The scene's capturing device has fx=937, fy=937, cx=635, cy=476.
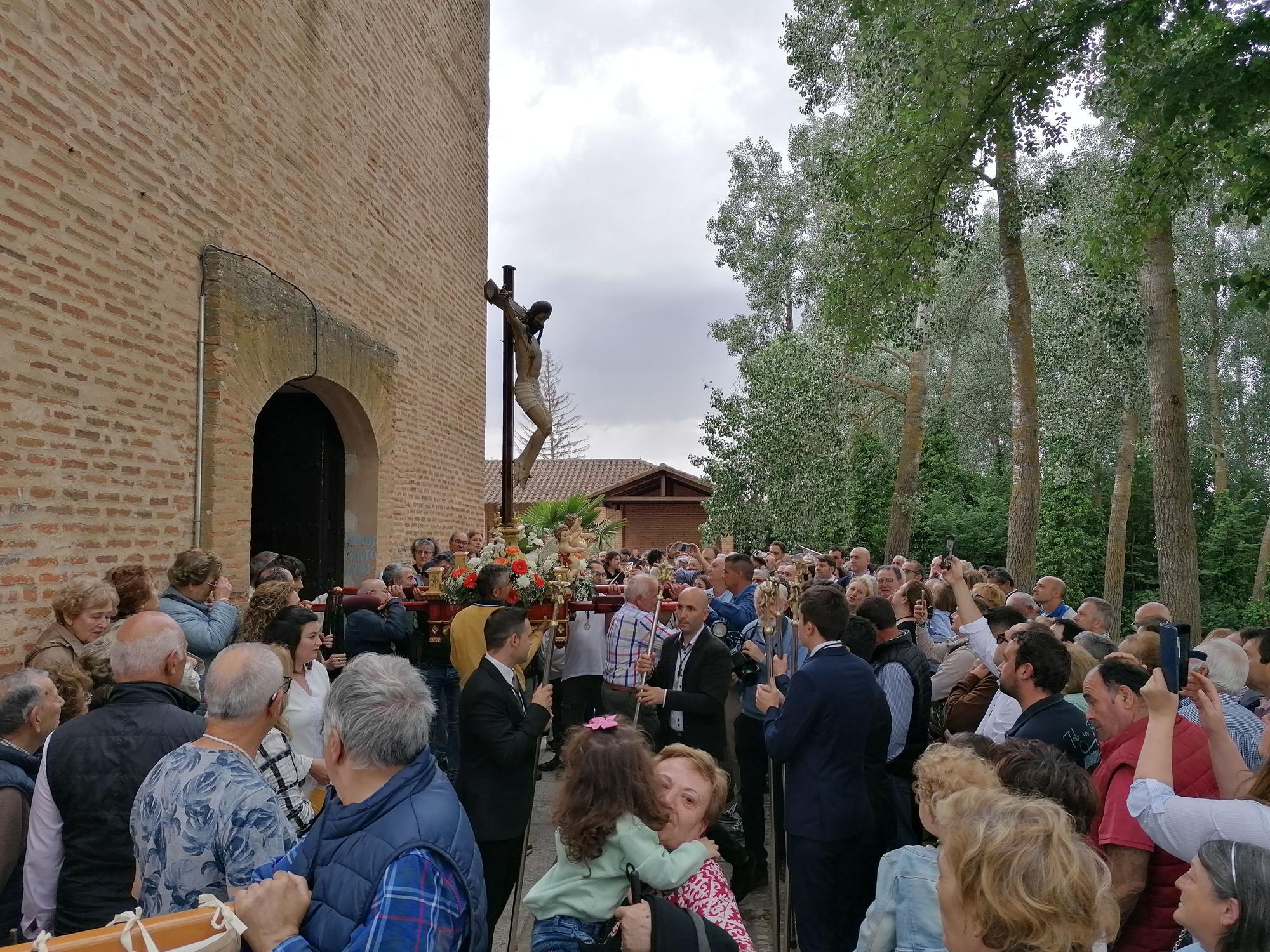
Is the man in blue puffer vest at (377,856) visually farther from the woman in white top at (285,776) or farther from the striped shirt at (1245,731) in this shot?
the striped shirt at (1245,731)

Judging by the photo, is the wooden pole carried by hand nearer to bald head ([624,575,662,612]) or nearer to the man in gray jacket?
bald head ([624,575,662,612])

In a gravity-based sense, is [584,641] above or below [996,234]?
below

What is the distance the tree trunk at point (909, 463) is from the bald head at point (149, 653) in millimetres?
18167

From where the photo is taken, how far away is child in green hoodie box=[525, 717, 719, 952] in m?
2.55

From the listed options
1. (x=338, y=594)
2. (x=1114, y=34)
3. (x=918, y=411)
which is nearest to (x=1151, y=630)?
(x=338, y=594)

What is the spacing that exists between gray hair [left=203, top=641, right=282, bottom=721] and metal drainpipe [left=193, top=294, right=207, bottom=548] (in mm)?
4431

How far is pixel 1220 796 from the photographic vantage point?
320 centimetres

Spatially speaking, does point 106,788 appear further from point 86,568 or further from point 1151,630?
point 1151,630

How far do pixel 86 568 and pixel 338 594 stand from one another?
1625mm

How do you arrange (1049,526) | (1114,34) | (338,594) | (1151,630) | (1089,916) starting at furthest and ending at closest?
(1049,526), (1114,34), (338,594), (1151,630), (1089,916)

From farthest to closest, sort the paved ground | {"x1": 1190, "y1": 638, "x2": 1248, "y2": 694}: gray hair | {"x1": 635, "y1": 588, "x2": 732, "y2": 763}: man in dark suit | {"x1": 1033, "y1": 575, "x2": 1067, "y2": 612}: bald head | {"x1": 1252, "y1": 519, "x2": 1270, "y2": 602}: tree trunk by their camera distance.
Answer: {"x1": 1252, "y1": 519, "x2": 1270, "y2": 602}: tree trunk < {"x1": 1033, "y1": 575, "x2": 1067, "y2": 612}: bald head < {"x1": 635, "y1": 588, "x2": 732, "y2": 763}: man in dark suit < the paved ground < {"x1": 1190, "y1": 638, "x2": 1248, "y2": 694}: gray hair

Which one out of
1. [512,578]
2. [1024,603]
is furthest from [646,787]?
[1024,603]

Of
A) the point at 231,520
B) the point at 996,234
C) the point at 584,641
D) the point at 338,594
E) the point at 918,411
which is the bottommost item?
the point at 584,641

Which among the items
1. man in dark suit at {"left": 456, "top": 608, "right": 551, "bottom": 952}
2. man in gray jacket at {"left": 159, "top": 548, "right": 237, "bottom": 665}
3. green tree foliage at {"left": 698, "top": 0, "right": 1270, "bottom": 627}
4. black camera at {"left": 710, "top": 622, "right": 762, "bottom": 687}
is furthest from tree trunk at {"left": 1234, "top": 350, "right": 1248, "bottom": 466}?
man in gray jacket at {"left": 159, "top": 548, "right": 237, "bottom": 665}
